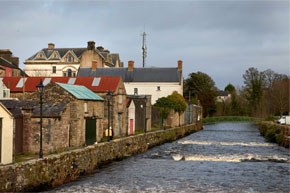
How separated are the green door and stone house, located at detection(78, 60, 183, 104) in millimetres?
43744

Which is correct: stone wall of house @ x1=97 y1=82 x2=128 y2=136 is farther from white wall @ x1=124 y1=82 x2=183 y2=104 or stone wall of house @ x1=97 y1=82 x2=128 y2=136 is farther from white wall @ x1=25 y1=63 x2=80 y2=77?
white wall @ x1=25 y1=63 x2=80 y2=77

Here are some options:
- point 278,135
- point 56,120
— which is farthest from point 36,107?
point 278,135

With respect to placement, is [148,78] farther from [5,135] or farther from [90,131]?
[5,135]

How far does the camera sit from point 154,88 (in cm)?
7581

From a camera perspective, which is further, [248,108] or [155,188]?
[248,108]

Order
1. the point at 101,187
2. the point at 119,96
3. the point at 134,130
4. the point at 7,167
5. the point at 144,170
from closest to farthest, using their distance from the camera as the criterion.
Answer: the point at 7,167 → the point at 101,187 → the point at 144,170 → the point at 119,96 → the point at 134,130

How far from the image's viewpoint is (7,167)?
15.2 m

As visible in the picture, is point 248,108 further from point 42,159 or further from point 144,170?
point 42,159

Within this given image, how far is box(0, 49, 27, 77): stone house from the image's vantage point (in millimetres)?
65800

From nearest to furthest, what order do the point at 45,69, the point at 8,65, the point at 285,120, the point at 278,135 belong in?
the point at 278,135 < the point at 285,120 < the point at 8,65 < the point at 45,69

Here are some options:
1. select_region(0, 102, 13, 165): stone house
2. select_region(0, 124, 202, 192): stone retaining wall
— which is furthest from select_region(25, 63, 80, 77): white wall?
select_region(0, 102, 13, 165): stone house

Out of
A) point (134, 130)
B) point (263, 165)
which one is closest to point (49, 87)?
point (263, 165)

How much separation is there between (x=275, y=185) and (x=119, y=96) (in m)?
20.9

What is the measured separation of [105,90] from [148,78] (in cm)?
3951
